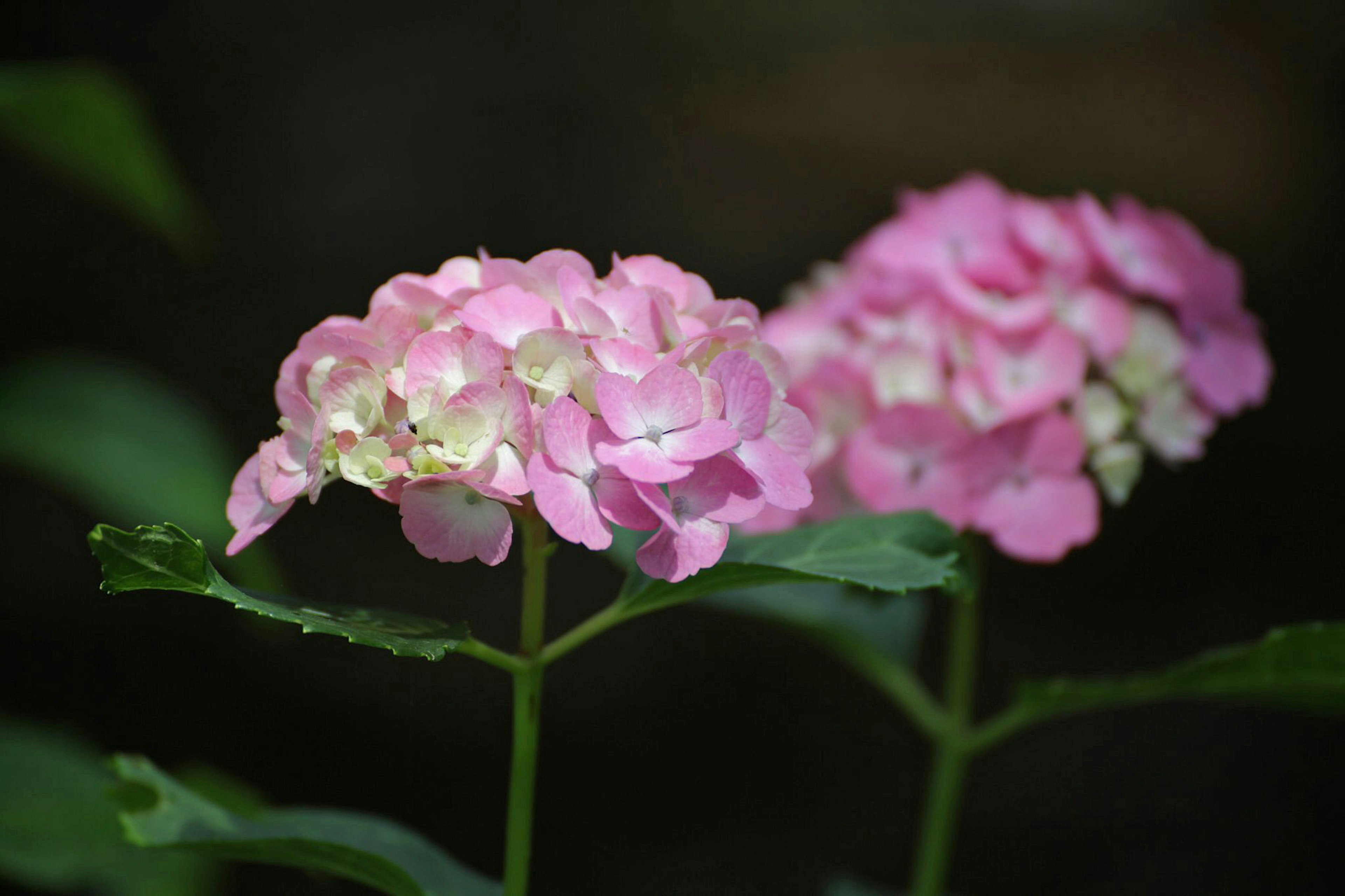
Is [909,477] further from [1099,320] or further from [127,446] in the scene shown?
[127,446]

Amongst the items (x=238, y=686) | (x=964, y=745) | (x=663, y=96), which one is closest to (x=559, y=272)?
(x=964, y=745)

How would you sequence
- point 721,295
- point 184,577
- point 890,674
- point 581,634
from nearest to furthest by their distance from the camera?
point 184,577
point 581,634
point 890,674
point 721,295

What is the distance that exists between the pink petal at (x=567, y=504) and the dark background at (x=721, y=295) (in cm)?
108

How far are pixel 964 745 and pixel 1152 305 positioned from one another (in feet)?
1.26

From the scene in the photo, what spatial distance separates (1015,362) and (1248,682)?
264 mm

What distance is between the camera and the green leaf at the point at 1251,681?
708 mm

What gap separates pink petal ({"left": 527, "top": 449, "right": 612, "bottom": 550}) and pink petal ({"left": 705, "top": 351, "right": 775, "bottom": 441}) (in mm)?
83

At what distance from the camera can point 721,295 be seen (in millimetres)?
1812

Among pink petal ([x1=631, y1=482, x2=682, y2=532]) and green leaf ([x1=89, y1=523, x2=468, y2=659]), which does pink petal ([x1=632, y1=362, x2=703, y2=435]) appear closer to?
pink petal ([x1=631, y1=482, x2=682, y2=532])

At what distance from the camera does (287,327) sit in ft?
5.72

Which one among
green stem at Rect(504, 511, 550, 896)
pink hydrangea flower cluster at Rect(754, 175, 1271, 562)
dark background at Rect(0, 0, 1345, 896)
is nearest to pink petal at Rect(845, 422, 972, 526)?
pink hydrangea flower cluster at Rect(754, 175, 1271, 562)

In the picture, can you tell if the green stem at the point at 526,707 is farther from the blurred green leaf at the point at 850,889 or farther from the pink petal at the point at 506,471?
the blurred green leaf at the point at 850,889

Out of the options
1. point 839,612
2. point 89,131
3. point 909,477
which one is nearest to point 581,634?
point 909,477

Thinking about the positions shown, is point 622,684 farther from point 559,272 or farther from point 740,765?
point 559,272
